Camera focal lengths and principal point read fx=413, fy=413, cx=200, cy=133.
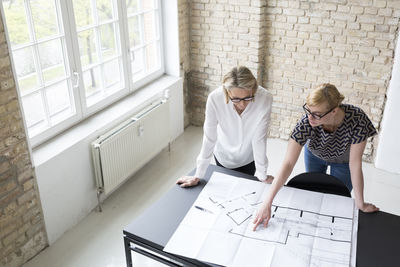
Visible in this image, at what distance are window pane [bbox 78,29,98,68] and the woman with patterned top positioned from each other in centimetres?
223

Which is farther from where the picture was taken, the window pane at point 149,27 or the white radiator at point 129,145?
the window pane at point 149,27

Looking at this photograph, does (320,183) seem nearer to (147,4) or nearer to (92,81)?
(92,81)

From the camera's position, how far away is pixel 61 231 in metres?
3.62

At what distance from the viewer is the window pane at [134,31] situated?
4.43 metres

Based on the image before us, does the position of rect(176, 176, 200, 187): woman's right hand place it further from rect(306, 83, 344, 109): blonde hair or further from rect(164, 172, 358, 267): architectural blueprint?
rect(306, 83, 344, 109): blonde hair

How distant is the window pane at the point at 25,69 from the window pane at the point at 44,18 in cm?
18

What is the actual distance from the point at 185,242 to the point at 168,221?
0.66ft

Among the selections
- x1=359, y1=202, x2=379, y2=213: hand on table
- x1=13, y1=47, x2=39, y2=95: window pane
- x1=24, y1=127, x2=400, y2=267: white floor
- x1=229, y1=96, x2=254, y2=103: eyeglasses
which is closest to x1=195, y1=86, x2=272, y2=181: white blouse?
x1=229, y1=96, x2=254, y2=103: eyeglasses

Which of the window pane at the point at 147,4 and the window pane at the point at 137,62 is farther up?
the window pane at the point at 147,4

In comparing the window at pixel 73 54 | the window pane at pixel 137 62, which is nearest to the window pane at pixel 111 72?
the window at pixel 73 54

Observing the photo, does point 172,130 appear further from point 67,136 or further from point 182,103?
point 67,136

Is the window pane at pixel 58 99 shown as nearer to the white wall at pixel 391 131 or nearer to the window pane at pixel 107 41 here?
the window pane at pixel 107 41

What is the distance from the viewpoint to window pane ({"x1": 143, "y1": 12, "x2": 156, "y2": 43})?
15.3 ft

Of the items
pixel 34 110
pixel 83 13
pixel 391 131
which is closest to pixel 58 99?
pixel 34 110
